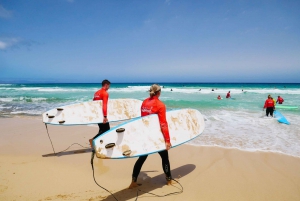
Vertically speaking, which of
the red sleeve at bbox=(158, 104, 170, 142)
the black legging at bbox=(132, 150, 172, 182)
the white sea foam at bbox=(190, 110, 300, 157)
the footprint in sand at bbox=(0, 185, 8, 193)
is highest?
the red sleeve at bbox=(158, 104, 170, 142)

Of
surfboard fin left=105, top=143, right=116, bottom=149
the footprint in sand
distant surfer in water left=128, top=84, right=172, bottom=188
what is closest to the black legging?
distant surfer in water left=128, top=84, right=172, bottom=188

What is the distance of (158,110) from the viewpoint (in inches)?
112

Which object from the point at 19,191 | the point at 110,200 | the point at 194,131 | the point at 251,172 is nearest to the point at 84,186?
the point at 110,200

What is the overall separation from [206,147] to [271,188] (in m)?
2.02

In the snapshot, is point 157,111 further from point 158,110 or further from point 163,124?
point 163,124

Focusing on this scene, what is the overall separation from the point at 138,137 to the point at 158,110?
64 centimetres

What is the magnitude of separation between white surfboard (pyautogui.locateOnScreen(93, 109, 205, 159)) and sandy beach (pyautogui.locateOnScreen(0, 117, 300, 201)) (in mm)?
756

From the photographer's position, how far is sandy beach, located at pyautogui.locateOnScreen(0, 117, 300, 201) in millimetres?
2979

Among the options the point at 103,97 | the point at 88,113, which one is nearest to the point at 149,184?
the point at 103,97

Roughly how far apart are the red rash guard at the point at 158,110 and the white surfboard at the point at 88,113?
266cm

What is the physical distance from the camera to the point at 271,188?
3.14m

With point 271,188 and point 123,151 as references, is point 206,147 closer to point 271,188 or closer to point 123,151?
point 271,188

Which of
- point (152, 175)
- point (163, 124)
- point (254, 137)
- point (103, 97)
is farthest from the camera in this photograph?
point (254, 137)

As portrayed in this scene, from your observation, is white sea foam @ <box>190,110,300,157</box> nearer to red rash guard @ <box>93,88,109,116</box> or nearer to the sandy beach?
the sandy beach
